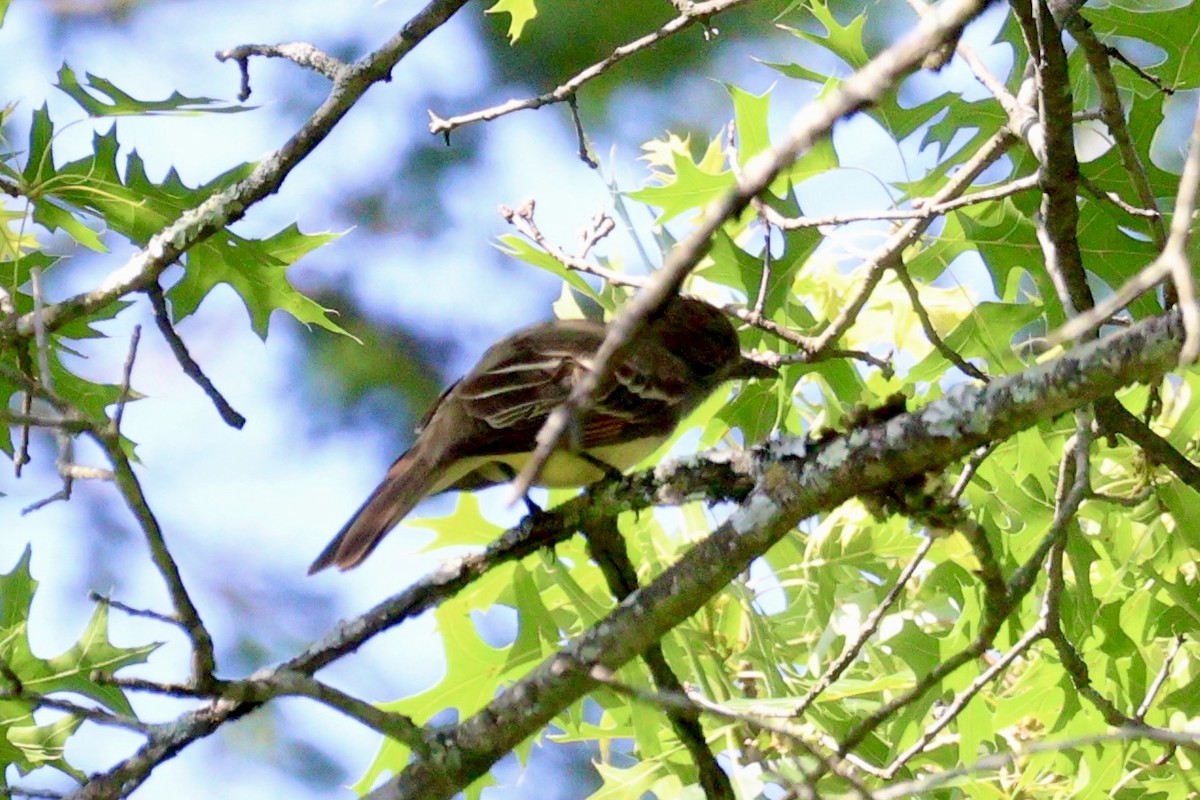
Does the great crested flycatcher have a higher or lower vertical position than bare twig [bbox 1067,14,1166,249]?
higher

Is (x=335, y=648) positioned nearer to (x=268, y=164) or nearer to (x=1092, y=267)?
(x=268, y=164)

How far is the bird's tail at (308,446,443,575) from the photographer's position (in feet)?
9.36

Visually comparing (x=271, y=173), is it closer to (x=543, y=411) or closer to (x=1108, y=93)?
(x=543, y=411)

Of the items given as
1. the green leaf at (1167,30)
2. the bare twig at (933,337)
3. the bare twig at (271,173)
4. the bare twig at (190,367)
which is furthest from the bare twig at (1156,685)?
the bare twig at (271,173)

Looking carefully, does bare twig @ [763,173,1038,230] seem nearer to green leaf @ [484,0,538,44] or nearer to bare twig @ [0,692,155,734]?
green leaf @ [484,0,538,44]

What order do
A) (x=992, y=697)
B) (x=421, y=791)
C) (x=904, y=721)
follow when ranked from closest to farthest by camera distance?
(x=421, y=791) → (x=904, y=721) → (x=992, y=697)

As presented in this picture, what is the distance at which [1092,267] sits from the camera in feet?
8.54

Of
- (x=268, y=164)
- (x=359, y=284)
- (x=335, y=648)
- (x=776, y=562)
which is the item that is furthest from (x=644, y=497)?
(x=359, y=284)

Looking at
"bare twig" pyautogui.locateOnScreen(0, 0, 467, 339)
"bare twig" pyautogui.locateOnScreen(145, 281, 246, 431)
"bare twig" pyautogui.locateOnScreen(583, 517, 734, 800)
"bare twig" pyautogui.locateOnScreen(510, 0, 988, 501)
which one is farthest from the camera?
"bare twig" pyautogui.locateOnScreen(0, 0, 467, 339)

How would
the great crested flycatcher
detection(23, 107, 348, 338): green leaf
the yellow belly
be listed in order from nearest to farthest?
detection(23, 107, 348, 338): green leaf < the great crested flycatcher < the yellow belly

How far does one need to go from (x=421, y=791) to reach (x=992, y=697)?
54.8 inches

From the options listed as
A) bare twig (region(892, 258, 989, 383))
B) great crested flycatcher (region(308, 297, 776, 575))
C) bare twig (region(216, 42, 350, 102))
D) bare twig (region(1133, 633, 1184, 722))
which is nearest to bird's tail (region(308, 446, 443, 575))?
great crested flycatcher (region(308, 297, 776, 575))

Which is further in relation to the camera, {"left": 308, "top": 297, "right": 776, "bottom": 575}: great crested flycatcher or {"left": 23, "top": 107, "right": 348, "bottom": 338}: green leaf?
{"left": 308, "top": 297, "right": 776, "bottom": 575}: great crested flycatcher

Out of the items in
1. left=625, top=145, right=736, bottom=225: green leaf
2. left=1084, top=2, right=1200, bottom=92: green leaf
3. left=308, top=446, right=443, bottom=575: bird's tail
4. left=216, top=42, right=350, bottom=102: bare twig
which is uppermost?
left=216, top=42, right=350, bottom=102: bare twig
